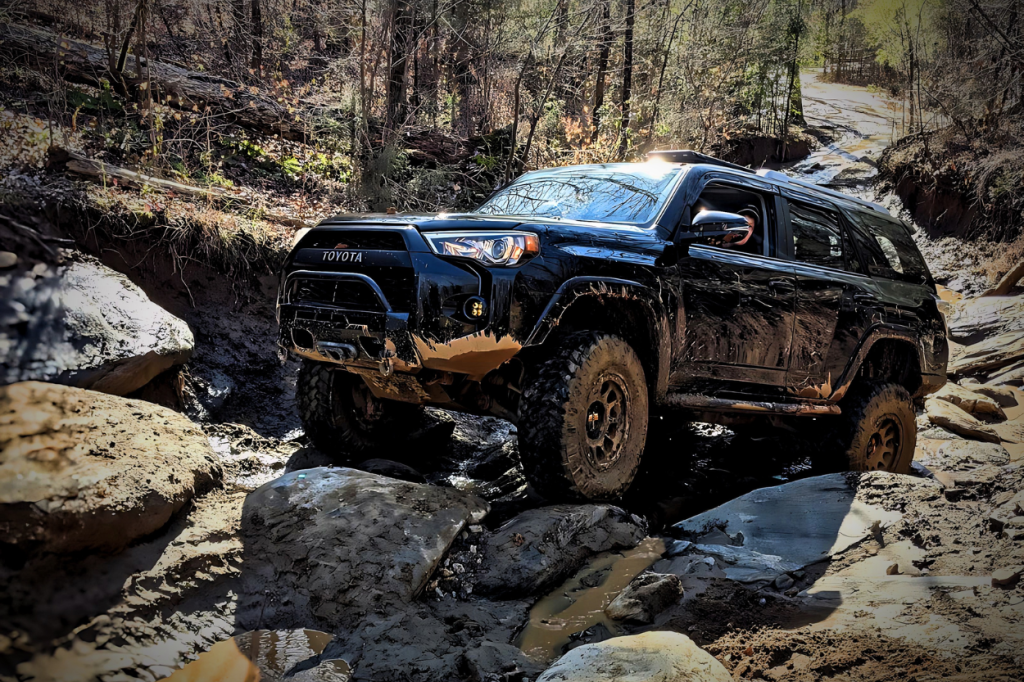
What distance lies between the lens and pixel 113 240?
5.50m

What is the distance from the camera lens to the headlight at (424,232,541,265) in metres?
3.20

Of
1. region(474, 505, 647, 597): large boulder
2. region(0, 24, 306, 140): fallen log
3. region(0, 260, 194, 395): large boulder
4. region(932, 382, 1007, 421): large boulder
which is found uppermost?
region(0, 24, 306, 140): fallen log

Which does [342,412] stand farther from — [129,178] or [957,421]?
[957,421]

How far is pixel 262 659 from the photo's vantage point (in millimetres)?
2398

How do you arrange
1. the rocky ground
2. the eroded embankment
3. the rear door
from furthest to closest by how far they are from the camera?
the eroded embankment → the rear door → the rocky ground

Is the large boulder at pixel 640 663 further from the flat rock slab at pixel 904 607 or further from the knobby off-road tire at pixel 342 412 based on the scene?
the knobby off-road tire at pixel 342 412

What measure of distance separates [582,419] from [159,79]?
25.5 ft

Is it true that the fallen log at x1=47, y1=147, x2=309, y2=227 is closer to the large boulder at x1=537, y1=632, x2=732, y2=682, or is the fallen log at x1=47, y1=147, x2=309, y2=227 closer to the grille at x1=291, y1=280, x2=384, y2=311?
the grille at x1=291, y1=280, x2=384, y2=311

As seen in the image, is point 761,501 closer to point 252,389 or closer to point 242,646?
point 242,646

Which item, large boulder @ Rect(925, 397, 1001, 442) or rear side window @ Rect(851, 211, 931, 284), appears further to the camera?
large boulder @ Rect(925, 397, 1001, 442)

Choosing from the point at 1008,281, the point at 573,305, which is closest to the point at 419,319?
the point at 573,305

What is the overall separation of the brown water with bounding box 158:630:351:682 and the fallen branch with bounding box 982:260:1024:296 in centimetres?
1116

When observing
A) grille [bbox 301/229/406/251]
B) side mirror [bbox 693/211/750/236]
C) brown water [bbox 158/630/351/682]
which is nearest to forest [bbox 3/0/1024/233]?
grille [bbox 301/229/406/251]

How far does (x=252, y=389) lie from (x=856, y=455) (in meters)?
4.62
